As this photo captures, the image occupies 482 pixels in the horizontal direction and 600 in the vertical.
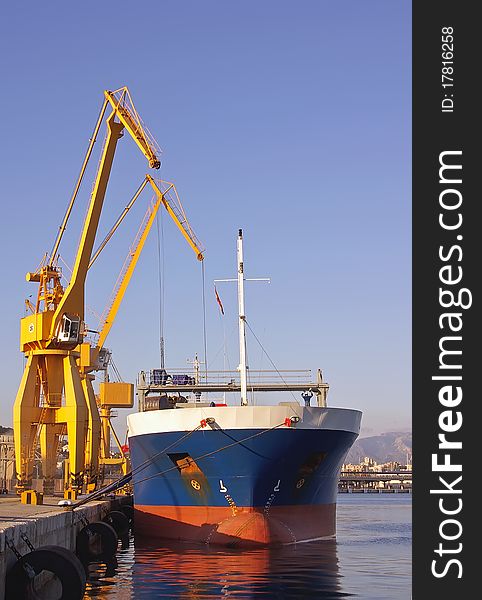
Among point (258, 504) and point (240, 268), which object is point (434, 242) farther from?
point (240, 268)

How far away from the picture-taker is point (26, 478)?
4478cm

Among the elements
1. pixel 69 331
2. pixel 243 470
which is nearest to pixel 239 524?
pixel 243 470

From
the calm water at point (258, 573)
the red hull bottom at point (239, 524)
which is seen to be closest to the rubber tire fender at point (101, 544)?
the calm water at point (258, 573)

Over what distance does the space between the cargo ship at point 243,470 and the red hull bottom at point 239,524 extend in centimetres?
3

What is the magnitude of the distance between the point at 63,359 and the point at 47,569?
2935 centimetres

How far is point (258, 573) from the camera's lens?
2133cm

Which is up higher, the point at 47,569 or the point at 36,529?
the point at 36,529

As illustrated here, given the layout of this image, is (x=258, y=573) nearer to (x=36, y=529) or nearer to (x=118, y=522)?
(x=36, y=529)

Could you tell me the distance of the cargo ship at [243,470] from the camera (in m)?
26.8

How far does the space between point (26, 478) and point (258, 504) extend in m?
21.6

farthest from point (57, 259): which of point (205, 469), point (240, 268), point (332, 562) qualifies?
point (332, 562)

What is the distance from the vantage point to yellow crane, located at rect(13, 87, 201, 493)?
4378 cm

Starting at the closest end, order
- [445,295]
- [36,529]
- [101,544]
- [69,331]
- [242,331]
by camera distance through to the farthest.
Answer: [445,295], [36,529], [101,544], [242,331], [69,331]

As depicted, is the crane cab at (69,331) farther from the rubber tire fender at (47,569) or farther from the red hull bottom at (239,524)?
the rubber tire fender at (47,569)
